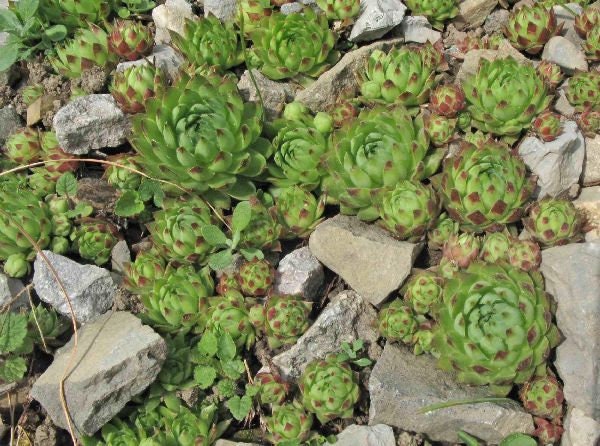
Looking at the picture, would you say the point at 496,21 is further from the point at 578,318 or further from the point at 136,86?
the point at 136,86

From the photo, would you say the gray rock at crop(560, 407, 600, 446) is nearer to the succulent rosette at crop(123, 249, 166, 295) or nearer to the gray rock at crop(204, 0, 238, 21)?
the succulent rosette at crop(123, 249, 166, 295)

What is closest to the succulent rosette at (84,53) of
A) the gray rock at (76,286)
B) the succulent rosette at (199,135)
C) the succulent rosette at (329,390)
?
the succulent rosette at (199,135)

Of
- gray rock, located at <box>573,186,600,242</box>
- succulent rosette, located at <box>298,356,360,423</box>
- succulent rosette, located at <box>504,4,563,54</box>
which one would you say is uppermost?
succulent rosette, located at <box>504,4,563,54</box>

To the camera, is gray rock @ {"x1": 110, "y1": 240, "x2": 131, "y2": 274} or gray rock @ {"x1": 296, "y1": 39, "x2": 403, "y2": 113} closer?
gray rock @ {"x1": 110, "y1": 240, "x2": 131, "y2": 274}

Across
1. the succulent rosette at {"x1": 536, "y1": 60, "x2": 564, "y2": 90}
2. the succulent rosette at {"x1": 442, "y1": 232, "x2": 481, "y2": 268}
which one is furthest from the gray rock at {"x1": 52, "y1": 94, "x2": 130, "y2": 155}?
the succulent rosette at {"x1": 536, "y1": 60, "x2": 564, "y2": 90}

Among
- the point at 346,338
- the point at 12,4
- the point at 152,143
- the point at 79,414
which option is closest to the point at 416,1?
the point at 152,143
